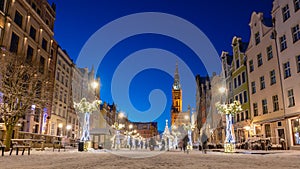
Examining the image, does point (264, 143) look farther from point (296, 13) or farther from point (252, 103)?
point (296, 13)

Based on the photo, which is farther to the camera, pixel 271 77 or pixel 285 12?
pixel 271 77

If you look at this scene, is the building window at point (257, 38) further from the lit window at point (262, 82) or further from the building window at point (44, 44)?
the building window at point (44, 44)

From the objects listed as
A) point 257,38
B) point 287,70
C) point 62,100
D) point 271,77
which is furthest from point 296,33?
point 62,100

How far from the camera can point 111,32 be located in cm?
1950

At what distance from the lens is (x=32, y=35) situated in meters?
36.2

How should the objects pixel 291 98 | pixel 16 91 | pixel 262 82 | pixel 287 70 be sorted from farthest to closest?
pixel 262 82 → pixel 287 70 → pixel 291 98 → pixel 16 91

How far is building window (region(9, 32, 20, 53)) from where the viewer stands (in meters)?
30.2

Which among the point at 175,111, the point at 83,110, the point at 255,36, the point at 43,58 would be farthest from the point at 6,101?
the point at 175,111

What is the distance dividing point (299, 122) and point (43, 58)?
3424 cm

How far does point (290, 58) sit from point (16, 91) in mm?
24702

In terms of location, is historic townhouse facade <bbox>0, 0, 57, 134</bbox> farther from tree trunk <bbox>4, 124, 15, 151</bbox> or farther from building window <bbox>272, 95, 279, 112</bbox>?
building window <bbox>272, 95, 279, 112</bbox>

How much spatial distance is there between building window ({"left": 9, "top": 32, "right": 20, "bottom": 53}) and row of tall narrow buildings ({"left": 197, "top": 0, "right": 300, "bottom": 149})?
2962cm

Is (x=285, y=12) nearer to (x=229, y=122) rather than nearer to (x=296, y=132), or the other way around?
(x=296, y=132)

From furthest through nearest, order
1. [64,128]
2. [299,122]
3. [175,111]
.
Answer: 1. [175,111]
2. [64,128]
3. [299,122]
